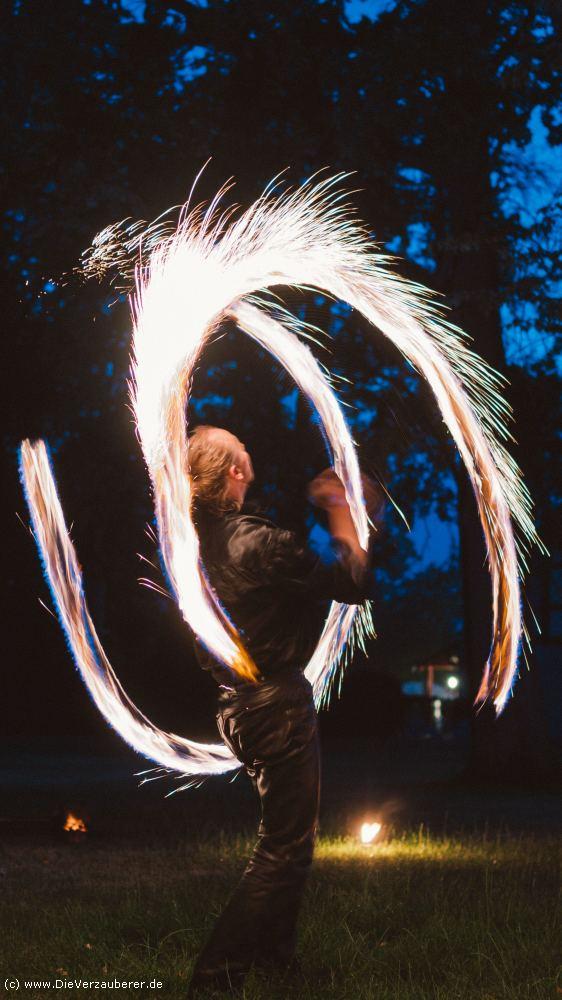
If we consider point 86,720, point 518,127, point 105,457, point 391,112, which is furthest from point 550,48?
point 86,720

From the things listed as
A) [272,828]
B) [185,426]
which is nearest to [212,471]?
[185,426]

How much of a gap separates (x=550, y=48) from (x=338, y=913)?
11.5 m

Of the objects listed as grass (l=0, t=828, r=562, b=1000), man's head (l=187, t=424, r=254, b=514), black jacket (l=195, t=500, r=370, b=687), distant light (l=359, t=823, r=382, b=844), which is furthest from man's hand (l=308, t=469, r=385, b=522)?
distant light (l=359, t=823, r=382, b=844)

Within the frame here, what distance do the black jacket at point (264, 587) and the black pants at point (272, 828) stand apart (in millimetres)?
129

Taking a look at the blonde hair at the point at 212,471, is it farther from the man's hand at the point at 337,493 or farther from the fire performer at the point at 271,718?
the man's hand at the point at 337,493

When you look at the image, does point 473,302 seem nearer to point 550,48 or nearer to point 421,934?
point 550,48

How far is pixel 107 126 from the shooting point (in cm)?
1525

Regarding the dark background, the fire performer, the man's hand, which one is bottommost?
the fire performer

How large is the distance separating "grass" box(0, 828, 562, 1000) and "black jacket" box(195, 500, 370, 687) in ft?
4.31

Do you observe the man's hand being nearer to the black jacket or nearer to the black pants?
the black jacket

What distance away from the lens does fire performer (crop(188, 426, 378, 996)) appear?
5055mm

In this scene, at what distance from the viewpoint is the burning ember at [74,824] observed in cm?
1129

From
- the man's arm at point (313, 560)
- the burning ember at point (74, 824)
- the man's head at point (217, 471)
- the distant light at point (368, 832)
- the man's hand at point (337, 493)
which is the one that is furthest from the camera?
the burning ember at point (74, 824)

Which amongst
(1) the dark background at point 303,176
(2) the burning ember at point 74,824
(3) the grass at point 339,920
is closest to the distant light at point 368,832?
(3) the grass at point 339,920
